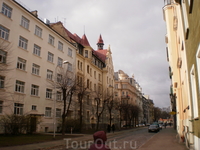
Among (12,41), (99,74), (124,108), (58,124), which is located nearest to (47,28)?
(12,41)

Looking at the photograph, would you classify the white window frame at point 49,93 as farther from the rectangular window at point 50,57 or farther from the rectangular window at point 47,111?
the rectangular window at point 50,57

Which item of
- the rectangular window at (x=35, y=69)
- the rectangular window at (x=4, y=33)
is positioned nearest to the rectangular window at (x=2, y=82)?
the rectangular window at (x=4, y=33)

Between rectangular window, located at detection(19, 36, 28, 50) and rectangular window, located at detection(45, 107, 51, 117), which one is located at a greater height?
rectangular window, located at detection(19, 36, 28, 50)

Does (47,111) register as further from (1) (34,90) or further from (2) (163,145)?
(2) (163,145)

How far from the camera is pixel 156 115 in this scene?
5153 inches

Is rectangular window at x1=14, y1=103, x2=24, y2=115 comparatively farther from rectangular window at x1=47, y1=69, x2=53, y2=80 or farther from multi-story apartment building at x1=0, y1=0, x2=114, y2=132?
rectangular window at x1=47, y1=69, x2=53, y2=80

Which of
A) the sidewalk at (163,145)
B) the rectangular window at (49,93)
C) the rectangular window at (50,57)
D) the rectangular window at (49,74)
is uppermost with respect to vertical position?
the rectangular window at (50,57)

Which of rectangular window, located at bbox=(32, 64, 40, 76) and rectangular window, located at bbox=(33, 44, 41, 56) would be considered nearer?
rectangular window, located at bbox=(32, 64, 40, 76)

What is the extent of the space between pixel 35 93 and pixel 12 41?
781 centimetres

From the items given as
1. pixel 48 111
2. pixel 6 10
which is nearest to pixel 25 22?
pixel 6 10

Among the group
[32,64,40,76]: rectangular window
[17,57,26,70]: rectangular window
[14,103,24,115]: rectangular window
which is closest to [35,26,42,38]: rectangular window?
[32,64,40,76]: rectangular window

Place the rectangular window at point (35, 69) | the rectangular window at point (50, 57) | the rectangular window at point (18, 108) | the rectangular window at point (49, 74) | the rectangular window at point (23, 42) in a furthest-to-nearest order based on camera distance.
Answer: the rectangular window at point (50, 57) < the rectangular window at point (49, 74) < the rectangular window at point (35, 69) < the rectangular window at point (23, 42) < the rectangular window at point (18, 108)

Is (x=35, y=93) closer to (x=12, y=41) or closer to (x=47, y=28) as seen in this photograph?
(x=12, y=41)

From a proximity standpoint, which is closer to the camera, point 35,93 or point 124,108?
point 35,93
